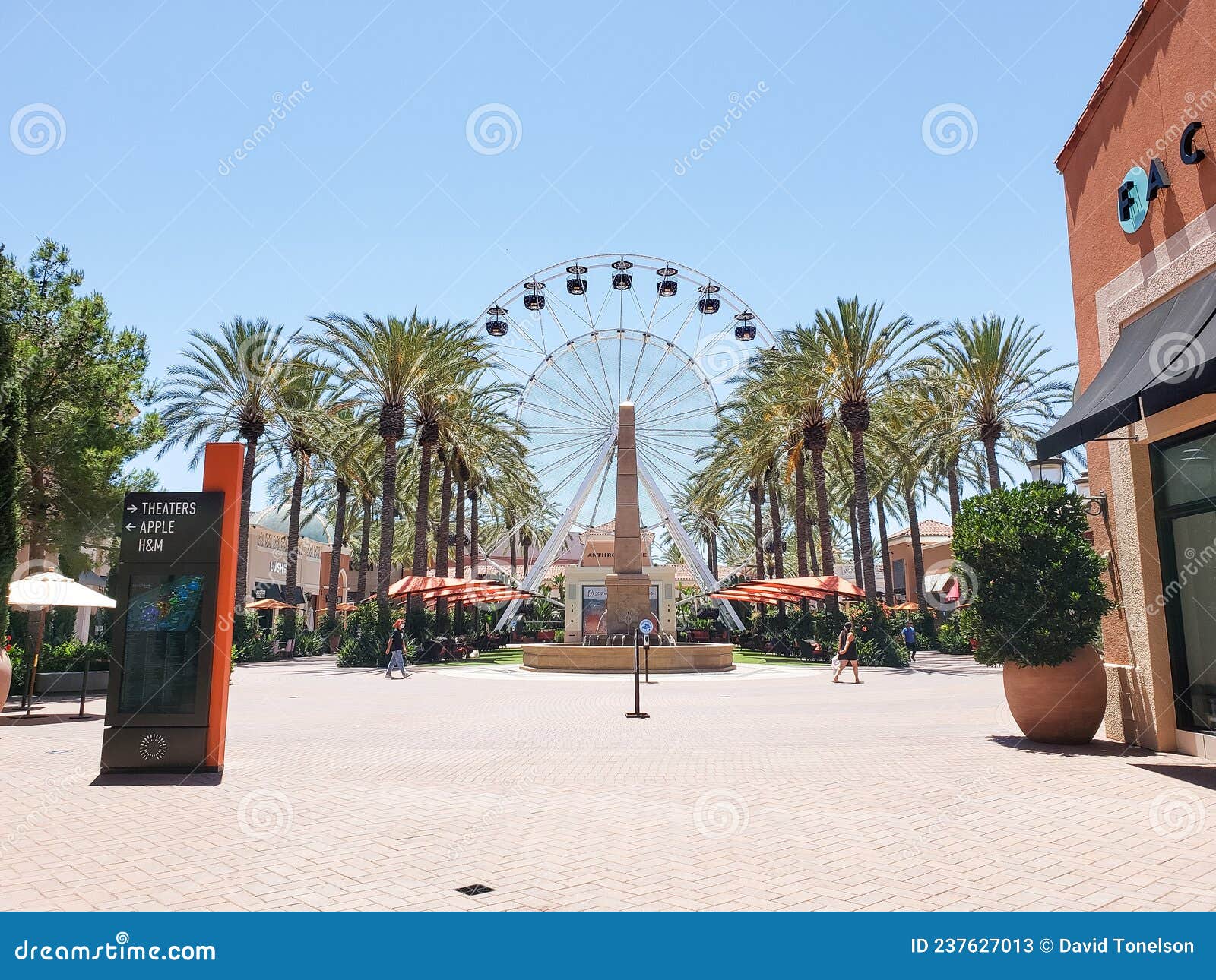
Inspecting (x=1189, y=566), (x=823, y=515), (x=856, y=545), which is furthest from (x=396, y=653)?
(x=856, y=545)

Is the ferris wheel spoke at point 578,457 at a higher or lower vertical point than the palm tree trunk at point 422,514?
higher

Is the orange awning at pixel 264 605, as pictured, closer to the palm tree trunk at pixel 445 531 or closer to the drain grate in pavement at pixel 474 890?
the palm tree trunk at pixel 445 531

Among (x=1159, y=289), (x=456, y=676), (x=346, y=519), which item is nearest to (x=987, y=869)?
(x=1159, y=289)

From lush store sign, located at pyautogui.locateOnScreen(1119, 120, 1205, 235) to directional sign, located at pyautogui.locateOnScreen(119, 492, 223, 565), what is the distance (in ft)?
37.8

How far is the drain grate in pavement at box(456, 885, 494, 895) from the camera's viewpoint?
510 centimetres

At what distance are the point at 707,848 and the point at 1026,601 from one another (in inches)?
259

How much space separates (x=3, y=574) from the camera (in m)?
13.4

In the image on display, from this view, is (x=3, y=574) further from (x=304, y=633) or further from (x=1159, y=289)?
(x=304, y=633)

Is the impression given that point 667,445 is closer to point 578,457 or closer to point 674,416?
point 674,416

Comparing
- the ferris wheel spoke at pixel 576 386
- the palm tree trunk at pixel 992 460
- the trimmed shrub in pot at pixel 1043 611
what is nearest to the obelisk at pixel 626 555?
the ferris wheel spoke at pixel 576 386

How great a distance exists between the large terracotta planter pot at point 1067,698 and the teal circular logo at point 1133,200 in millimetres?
5366

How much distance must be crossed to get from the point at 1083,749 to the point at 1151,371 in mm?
4781

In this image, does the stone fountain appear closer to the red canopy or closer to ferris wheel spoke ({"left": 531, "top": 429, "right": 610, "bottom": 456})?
the red canopy

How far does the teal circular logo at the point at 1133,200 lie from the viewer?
10.4 metres
